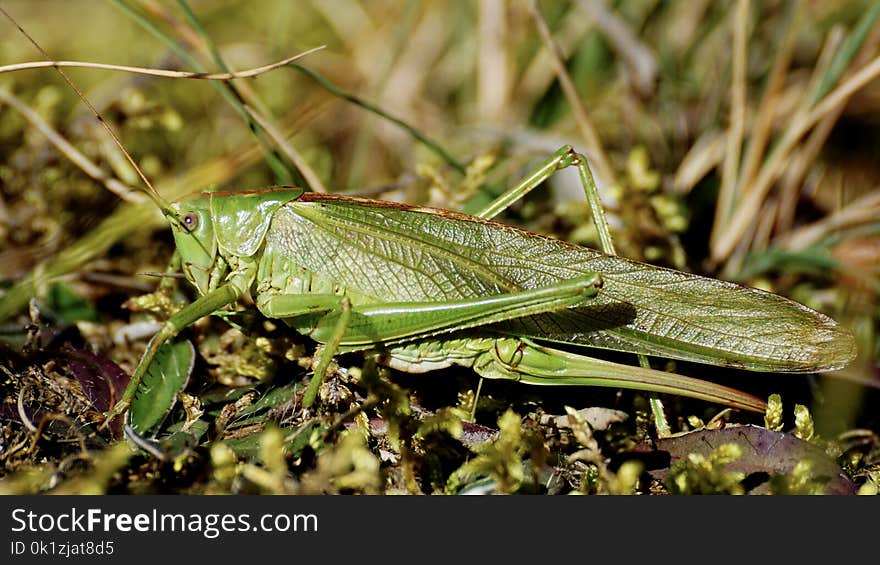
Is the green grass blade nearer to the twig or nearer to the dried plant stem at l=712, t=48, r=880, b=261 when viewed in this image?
the twig

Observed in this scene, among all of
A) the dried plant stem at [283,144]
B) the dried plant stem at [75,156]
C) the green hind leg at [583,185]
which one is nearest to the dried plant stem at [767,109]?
the green hind leg at [583,185]

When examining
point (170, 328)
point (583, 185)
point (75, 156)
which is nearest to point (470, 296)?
point (583, 185)

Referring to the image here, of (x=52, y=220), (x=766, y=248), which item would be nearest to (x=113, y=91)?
(x=52, y=220)

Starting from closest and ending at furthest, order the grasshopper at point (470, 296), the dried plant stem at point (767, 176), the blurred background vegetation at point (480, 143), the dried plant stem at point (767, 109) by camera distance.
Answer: the grasshopper at point (470, 296), the blurred background vegetation at point (480, 143), the dried plant stem at point (767, 176), the dried plant stem at point (767, 109)

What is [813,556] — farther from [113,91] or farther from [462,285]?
[113,91]

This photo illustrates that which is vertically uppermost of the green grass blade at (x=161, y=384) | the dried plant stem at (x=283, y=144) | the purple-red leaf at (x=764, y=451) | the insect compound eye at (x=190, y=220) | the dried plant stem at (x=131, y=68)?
the dried plant stem at (x=131, y=68)

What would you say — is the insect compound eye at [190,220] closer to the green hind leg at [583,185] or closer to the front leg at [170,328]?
the front leg at [170,328]

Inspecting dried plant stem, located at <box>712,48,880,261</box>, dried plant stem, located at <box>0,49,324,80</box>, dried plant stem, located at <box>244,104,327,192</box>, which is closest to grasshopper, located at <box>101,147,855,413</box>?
dried plant stem, located at <box>0,49,324,80</box>
